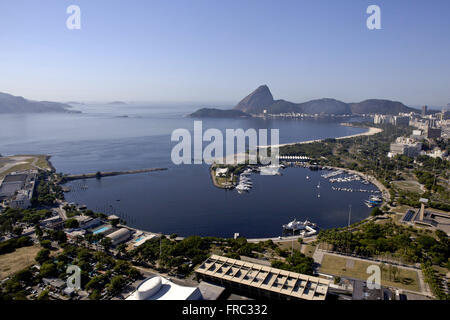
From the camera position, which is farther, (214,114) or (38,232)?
(214,114)

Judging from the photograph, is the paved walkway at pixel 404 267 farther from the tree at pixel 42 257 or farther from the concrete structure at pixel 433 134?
the concrete structure at pixel 433 134

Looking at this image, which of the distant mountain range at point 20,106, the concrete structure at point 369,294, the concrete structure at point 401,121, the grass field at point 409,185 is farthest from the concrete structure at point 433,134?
the distant mountain range at point 20,106

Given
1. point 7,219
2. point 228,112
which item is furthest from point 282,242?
point 228,112

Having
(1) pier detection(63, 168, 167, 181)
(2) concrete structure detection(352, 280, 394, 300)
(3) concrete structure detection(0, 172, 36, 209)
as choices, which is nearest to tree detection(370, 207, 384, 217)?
(2) concrete structure detection(352, 280, 394, 300)

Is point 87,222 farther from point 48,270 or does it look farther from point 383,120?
point 383,120

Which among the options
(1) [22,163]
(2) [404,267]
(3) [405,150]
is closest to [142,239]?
(2) [404,267]
